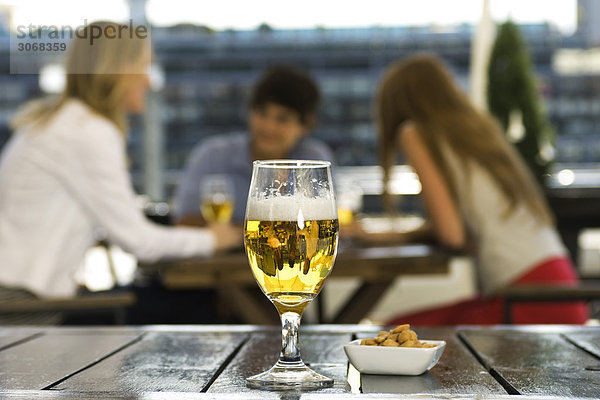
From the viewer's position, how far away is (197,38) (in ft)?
20.0

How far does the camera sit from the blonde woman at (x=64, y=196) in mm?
2227

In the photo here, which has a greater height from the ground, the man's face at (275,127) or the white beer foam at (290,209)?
the man's face at (275,127)

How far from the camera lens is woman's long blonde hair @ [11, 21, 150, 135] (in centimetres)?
244

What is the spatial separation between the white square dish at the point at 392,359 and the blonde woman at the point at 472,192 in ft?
5.09

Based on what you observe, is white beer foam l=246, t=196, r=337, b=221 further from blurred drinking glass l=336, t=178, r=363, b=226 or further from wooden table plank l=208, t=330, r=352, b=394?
blurred drinking glass l=336, t=178, r=363, b=226

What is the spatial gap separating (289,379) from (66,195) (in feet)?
5.37

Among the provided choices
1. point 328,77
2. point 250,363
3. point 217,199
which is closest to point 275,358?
point 250,363

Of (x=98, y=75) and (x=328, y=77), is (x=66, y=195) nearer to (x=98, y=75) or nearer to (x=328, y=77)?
(x=98, y=75)

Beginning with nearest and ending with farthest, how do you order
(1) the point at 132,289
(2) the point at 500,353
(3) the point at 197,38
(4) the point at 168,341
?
(2) the point at 500,353, (4) the point at 168,341, (1) the point at 132,289, (3) the point at 197,38

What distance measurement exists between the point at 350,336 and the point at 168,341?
25 cm

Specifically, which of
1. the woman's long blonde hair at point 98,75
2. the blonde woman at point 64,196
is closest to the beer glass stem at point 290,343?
the blonde woman at point 64,196

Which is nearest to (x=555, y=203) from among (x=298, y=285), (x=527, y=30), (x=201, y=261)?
(x=527, y=30)

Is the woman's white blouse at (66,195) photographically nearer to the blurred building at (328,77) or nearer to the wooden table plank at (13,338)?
the wooden table plank at (13,338)

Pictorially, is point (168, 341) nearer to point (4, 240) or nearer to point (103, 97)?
point (4, 240)
